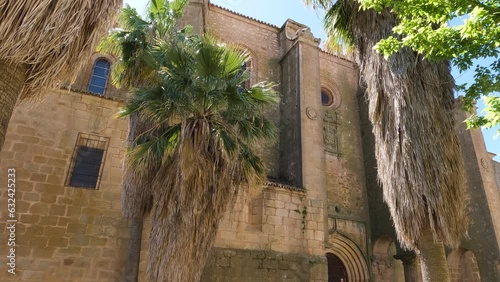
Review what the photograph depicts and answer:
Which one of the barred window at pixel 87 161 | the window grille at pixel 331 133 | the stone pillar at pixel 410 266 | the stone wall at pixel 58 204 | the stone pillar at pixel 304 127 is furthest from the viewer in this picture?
the window grille at pixel 331 133

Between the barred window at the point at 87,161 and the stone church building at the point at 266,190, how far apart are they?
0.02 meters

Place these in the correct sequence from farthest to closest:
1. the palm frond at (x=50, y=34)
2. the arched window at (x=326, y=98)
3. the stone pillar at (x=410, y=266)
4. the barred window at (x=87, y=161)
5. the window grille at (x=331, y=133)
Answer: the arched window at (x=326, y=98) < the window grille at (x=331, y=133) < the stone pillar at (x=410, y=266) < the barred window at (x=87, y=161) < the palm frond at (x=50, y=34)

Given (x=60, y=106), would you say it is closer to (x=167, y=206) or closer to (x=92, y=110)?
(x=92, y=110)

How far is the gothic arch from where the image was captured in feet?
42.7

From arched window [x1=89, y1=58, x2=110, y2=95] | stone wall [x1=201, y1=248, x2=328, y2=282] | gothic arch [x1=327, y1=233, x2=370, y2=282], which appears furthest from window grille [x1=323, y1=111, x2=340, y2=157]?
arched window [x1=89, y1=58, x2=110, y2=95]

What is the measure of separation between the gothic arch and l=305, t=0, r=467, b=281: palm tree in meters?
8.18

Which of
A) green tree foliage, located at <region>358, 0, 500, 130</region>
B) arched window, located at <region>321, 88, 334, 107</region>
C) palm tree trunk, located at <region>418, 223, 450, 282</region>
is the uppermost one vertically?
arched window, located at <region>321, 88, 334, 107</region>

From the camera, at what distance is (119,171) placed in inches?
321

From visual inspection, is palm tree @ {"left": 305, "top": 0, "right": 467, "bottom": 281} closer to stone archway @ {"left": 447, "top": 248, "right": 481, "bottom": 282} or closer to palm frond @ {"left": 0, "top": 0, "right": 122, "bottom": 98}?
palm frond @ {"left": 0, "top": 0, "right": 122, "bottom": 98}

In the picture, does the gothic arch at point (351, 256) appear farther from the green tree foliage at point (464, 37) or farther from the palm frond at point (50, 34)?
the palm frond at point (50, 34)

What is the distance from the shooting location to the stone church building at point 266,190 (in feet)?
23.7

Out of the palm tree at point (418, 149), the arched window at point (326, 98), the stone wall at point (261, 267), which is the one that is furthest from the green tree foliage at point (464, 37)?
the arched window at point (326, 98)

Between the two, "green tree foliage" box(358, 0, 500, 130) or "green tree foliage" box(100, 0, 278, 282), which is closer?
"green tree foliage" box(358, 0, 500, 130)

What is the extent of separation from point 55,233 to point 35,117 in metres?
2.69
